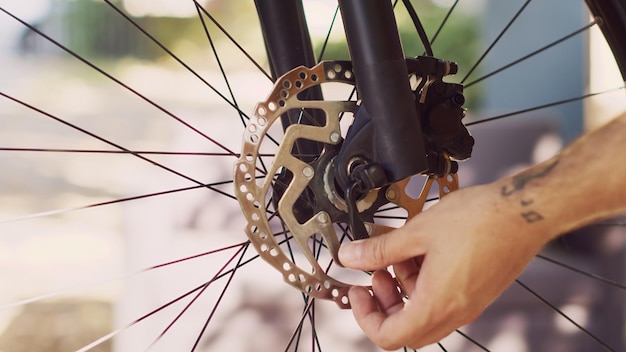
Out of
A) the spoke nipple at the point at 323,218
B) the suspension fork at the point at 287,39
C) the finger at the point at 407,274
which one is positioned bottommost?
the finger at the point at 407,274

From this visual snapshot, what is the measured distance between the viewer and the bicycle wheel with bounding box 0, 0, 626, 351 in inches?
46.4

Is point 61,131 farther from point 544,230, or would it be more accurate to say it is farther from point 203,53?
point 544,230

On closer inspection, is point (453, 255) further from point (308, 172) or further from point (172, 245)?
point (172, 245)

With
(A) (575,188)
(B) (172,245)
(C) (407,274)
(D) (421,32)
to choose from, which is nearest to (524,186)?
(A) (575,188)

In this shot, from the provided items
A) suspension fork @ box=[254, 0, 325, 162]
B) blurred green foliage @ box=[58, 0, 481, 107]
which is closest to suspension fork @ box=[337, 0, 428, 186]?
suspension fork @ box=[254, 0, 325, 162]

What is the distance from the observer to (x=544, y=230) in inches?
24.0

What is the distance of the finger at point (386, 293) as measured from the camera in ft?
2.28

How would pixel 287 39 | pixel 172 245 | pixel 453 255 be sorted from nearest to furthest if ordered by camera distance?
pixel 453 255
pixel 287 39
pixel 172 245

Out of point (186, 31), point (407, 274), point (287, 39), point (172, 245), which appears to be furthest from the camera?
point (186, 31)

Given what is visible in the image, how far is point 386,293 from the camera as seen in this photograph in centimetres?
70

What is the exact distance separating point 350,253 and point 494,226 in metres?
0.11

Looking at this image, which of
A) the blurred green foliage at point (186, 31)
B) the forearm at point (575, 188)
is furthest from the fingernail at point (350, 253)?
the blurred green foliage at point (186, 31)

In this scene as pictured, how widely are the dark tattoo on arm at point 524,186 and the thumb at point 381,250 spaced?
75mm

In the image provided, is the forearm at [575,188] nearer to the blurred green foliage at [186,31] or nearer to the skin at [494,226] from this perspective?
the skin at [494,226]
